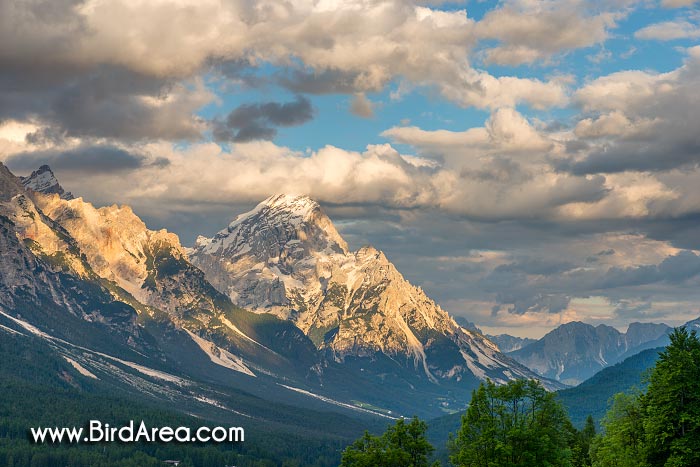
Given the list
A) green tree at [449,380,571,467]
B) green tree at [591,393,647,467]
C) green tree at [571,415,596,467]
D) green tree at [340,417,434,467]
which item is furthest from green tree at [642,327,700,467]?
green tree at [571,415,596,467]

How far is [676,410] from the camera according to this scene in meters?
110

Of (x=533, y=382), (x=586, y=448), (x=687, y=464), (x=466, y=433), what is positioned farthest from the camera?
(x=586, y=448)

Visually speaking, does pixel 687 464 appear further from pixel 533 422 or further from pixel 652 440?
pixel 533 422

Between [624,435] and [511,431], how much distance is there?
22.0 metres

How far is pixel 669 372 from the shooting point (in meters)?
112

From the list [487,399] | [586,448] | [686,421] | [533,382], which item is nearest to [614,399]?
[533,382]

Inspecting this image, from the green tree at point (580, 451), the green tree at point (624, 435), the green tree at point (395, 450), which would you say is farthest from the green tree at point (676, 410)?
the green tree at point (580, 451)

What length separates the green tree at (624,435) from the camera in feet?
402

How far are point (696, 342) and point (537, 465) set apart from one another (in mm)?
22994

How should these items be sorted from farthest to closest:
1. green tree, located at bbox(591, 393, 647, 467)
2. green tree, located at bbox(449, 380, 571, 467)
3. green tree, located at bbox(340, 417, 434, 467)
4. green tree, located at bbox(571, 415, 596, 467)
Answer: green tree, located at bbox(571, 415, 596, 467), green tree, located at bbox(340, 417, 434, 467), green tree, located at bbox(591, 393, 647, 467), green tree, located at bbox(449, 380, 571, 467)

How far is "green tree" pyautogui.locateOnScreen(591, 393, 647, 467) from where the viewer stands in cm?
12262

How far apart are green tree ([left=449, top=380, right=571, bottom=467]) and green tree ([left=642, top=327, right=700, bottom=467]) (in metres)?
12.9

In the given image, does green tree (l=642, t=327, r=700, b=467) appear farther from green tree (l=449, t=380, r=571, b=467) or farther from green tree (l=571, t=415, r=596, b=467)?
green tree (l=571, t=415, r=596, b=467)

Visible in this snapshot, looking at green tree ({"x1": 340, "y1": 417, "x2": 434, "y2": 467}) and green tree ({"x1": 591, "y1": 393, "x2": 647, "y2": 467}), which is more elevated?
green tree ({"x1": 591, "y1": 393, "x2": 647, "y2": 467})
